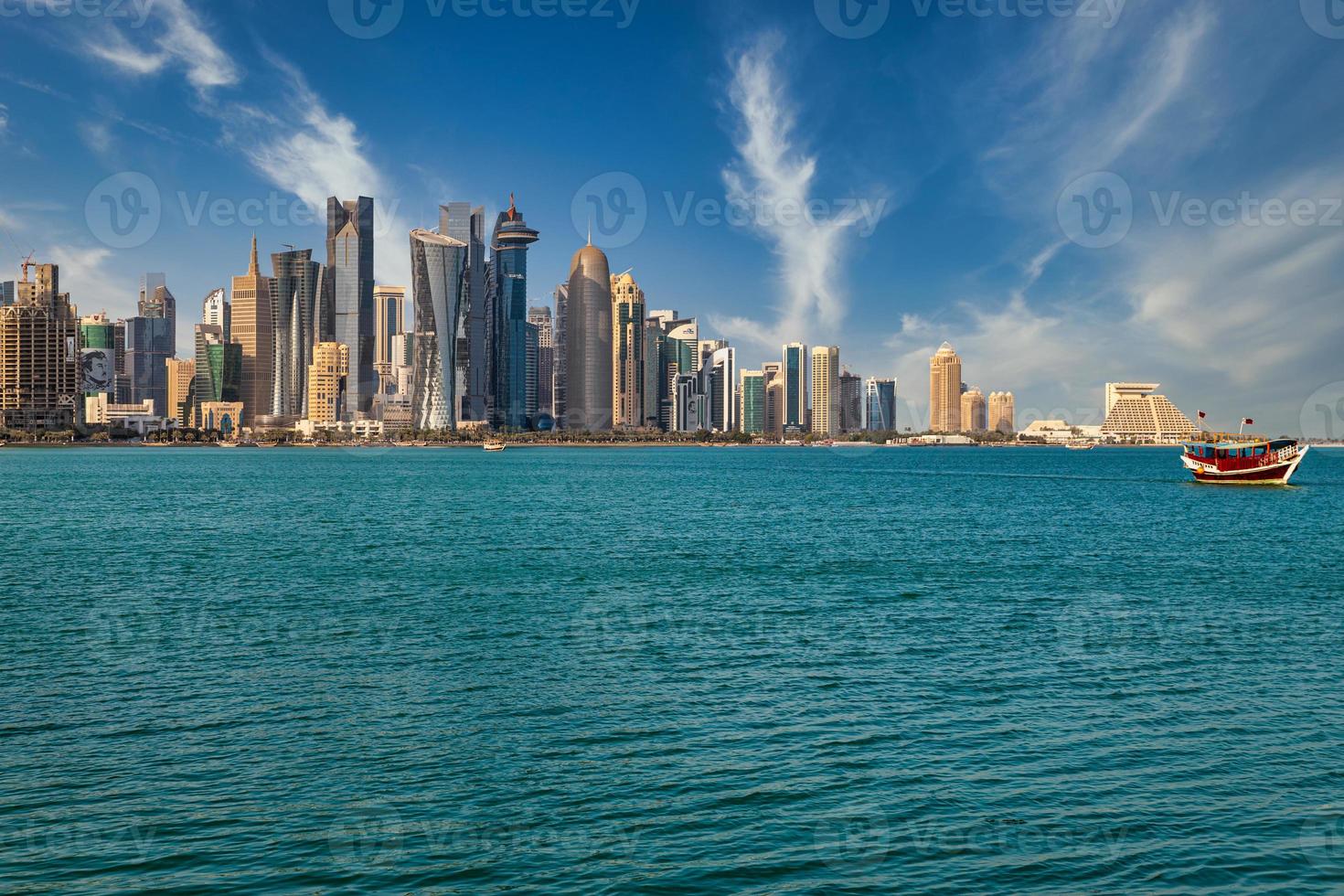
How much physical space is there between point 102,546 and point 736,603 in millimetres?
43723

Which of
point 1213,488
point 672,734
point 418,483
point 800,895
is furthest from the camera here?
point 418,483

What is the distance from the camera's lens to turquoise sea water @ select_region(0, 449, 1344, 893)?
1748 centimetres

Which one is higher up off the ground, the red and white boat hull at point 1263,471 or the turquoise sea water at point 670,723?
the red and white boat hull at point 1263,471

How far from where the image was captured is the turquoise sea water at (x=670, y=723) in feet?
57.4

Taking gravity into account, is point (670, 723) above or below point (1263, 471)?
below

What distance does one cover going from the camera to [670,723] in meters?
25.1

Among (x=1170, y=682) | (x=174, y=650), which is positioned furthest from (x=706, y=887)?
(x=174, y=650)

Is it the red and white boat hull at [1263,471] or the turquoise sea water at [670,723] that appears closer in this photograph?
the turquoise sea water at [670,723]

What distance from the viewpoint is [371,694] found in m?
27.6

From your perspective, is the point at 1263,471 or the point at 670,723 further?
the point at 1263,471

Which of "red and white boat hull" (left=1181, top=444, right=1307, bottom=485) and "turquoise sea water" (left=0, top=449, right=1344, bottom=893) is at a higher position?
"red and white boat hull" (left=1181, top=444, right=1307, bottom=485)

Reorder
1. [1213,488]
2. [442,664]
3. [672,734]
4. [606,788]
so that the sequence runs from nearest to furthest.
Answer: [606,788] → [672,734] → [442,664] → [1213,488]

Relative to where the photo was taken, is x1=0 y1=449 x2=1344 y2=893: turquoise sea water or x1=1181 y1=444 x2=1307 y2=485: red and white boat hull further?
x1=1181 y1=444 x2=1307 y2=485: red and white boat hull

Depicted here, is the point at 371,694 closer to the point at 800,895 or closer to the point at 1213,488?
the point at 800,895
